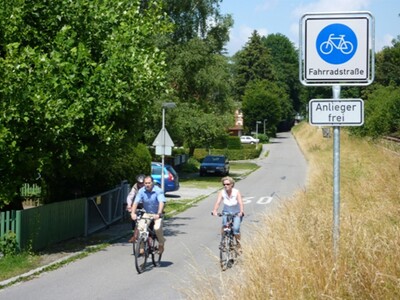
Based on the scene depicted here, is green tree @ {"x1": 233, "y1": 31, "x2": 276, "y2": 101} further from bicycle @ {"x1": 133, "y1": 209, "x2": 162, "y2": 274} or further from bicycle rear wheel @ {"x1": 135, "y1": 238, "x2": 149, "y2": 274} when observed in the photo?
bicycle rear wheel @ {"x1": 135, "y1": 238, "x2": 149, "y2": 274}

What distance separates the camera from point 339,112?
652cm

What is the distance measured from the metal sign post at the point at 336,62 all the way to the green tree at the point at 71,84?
815 cm

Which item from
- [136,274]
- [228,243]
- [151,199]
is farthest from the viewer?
[151,199]

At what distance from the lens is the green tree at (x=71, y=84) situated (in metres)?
13.7

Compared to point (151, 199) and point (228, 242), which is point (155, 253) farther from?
point (228, 242)

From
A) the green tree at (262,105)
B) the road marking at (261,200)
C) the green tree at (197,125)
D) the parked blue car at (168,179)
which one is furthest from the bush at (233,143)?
the road marking at (261,200)

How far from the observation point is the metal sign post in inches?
250

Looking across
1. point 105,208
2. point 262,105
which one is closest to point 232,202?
point 105,208

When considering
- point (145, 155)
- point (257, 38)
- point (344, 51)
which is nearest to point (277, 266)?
point (344, 51)

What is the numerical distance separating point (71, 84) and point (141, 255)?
161 inches

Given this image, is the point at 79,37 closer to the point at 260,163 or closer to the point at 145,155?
the point at 145,155

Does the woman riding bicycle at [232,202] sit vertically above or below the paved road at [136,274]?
above

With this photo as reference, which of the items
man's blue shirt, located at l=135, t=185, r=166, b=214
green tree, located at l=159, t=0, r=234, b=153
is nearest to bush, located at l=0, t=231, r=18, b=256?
Answer: man's blue shirt, located at l=135, t=185, r=166, b=214

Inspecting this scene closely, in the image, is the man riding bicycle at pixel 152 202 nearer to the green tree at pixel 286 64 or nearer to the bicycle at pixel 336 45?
the bicycle at pixel 336 45
